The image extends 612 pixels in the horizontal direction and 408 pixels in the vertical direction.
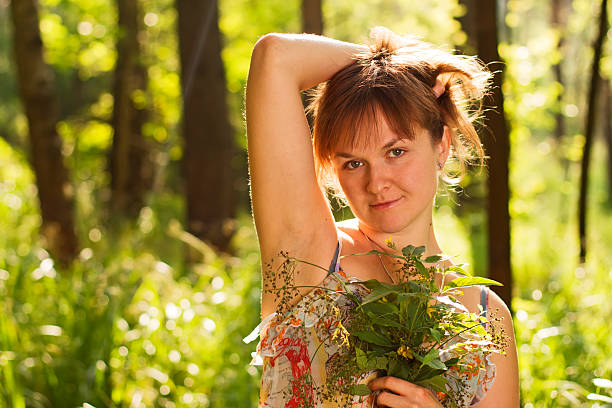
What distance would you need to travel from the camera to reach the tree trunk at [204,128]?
7402 millimetres

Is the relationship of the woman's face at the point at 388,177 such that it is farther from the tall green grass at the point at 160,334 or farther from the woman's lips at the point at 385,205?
the tall green grass at the point at 160,334

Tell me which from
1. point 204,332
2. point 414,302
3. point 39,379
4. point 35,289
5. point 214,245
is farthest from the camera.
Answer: point 214,245

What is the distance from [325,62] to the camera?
6.19 feet

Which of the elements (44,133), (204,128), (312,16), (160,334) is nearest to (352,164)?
(160,334)

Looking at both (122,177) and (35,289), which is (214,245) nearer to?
(35,289)

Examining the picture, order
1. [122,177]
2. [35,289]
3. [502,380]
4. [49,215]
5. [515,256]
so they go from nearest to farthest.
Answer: [502,380] → [35,289] → [49,215] → [515,256] → [122,177]

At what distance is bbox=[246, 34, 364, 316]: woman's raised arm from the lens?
1.78 meters

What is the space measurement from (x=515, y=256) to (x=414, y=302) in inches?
264

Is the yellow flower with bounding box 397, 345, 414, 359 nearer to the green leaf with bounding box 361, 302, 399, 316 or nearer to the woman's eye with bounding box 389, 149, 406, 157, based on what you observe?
the green leaf with bounding box 361, 302, 399, 316

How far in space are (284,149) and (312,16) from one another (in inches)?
194

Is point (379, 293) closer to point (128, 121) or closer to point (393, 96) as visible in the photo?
point (393, 96)

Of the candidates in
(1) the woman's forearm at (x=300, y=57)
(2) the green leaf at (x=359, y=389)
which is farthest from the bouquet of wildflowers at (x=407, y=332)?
(1) the woman's forearm at (x=300, y=57)

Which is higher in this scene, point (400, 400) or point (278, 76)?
point (278, 76)

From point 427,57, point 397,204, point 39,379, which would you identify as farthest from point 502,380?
point 39,379
